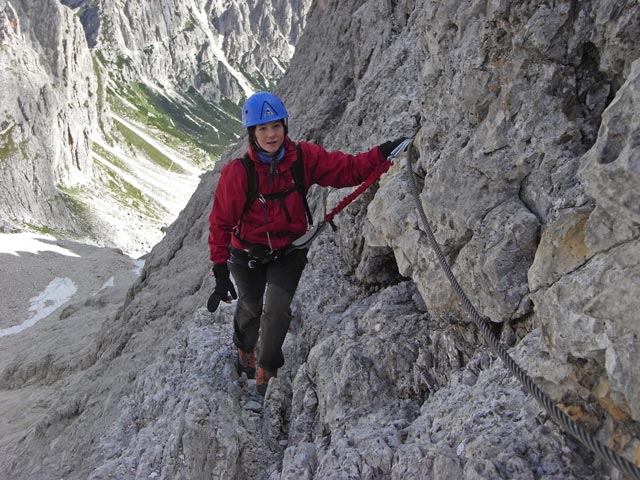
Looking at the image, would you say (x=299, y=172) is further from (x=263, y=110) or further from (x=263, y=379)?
(x=263, y=379)

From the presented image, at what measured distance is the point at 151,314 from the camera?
50.3ft

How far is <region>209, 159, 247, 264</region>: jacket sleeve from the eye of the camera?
6.89 meters

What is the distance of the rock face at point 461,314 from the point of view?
3697 millimetres

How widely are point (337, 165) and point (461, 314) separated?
286cm

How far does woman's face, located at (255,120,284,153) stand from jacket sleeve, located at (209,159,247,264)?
0.42m

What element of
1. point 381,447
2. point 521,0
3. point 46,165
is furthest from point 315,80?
point 46,165

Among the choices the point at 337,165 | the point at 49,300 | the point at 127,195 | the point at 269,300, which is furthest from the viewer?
the point at 127,195

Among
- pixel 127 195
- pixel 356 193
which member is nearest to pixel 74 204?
pixel 127 195

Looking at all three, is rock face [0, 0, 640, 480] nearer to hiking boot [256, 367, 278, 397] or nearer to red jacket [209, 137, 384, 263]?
hiking boot [256, 367, 278, 397]

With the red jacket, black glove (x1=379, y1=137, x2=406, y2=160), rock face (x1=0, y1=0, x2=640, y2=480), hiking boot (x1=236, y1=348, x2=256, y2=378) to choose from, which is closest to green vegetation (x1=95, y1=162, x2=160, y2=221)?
rock face (x1=0, y1=0, x2=640, y2=480)

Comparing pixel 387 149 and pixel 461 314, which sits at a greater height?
pixel 387 149

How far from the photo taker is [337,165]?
752cm

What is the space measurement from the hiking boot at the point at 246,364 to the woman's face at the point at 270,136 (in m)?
3.37

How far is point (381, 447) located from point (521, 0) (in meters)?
5.01
